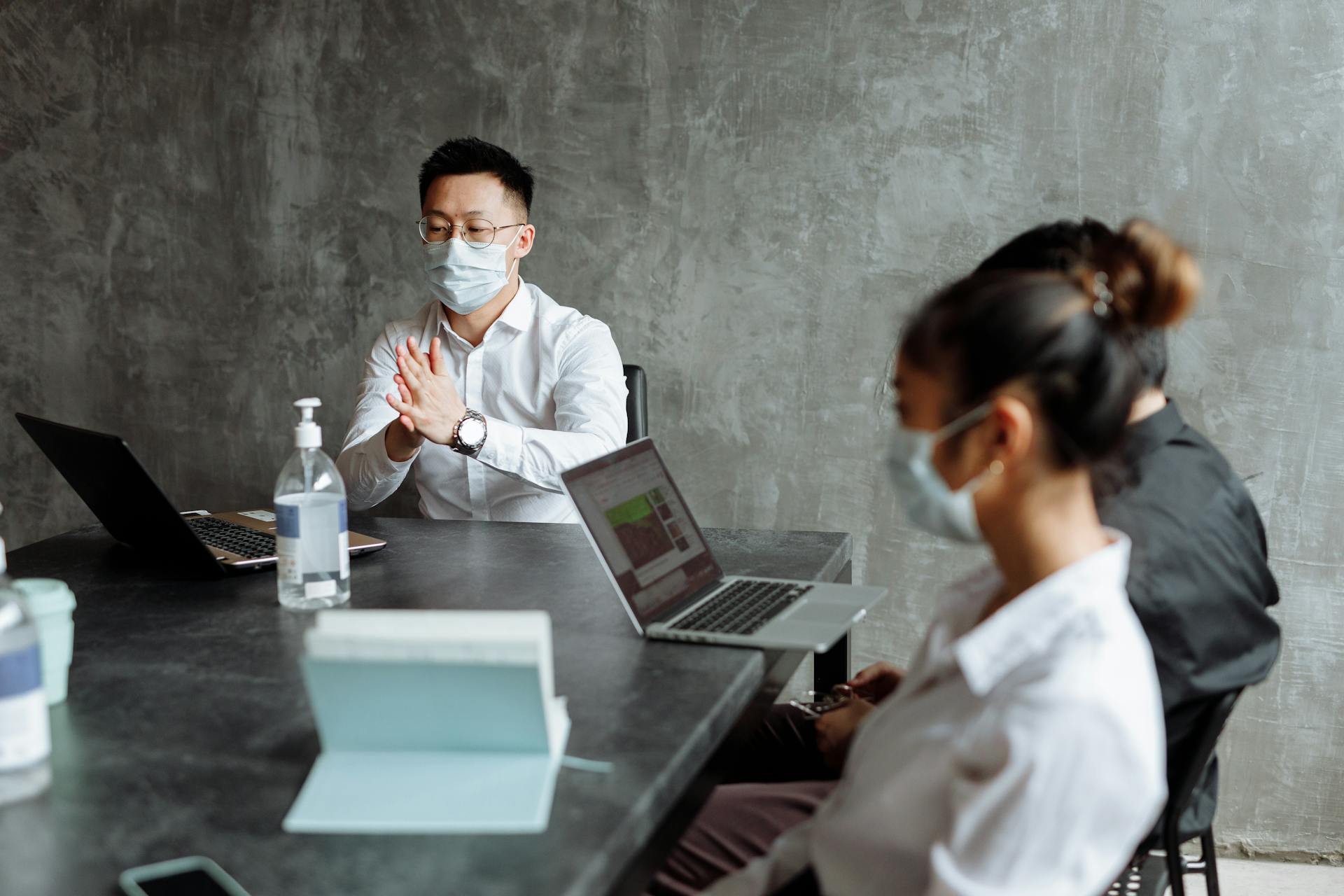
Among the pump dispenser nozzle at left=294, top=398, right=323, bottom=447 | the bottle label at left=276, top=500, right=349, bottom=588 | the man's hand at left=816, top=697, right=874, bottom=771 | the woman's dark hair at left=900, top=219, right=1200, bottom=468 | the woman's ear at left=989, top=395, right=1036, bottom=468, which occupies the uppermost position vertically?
the woman's dark hair at left=900, top=219, right=1200, bottom=468

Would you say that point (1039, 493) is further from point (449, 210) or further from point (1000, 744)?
point (449, 210)

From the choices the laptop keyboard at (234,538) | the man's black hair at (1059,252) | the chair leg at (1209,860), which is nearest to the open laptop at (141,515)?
the laptop keyboard at (234,538)

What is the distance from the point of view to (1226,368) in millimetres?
2521

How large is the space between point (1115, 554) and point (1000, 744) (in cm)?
21

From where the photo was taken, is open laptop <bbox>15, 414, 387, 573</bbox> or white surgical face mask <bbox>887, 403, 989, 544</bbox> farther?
open laptop <bbox>15, 414, 387, 573</bbox>

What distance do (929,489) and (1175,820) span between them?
1.77ft

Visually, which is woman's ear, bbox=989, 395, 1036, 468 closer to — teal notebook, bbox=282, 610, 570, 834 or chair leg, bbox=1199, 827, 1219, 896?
teal notebook, bbox=282, 610, 570, 834

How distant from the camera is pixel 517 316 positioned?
2.48 m

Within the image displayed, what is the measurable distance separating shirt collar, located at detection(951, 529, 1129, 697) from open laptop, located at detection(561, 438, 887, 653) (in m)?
0.39

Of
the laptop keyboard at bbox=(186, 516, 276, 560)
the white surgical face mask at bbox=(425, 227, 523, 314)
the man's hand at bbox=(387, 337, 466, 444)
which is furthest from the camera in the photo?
the white surgical face mask at bbox=(425, 227, 523, 314)

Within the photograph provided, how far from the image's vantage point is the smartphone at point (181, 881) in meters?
0.81

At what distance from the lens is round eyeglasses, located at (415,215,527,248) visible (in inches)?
93.3

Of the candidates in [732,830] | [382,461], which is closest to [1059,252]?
[732,830]

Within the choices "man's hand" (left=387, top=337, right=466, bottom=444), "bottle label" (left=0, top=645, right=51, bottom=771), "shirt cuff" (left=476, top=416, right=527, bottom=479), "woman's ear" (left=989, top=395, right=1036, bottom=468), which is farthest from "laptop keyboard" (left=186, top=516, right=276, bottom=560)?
"woman's ear" (left=989, top=395, right=1036, bottom=468)
